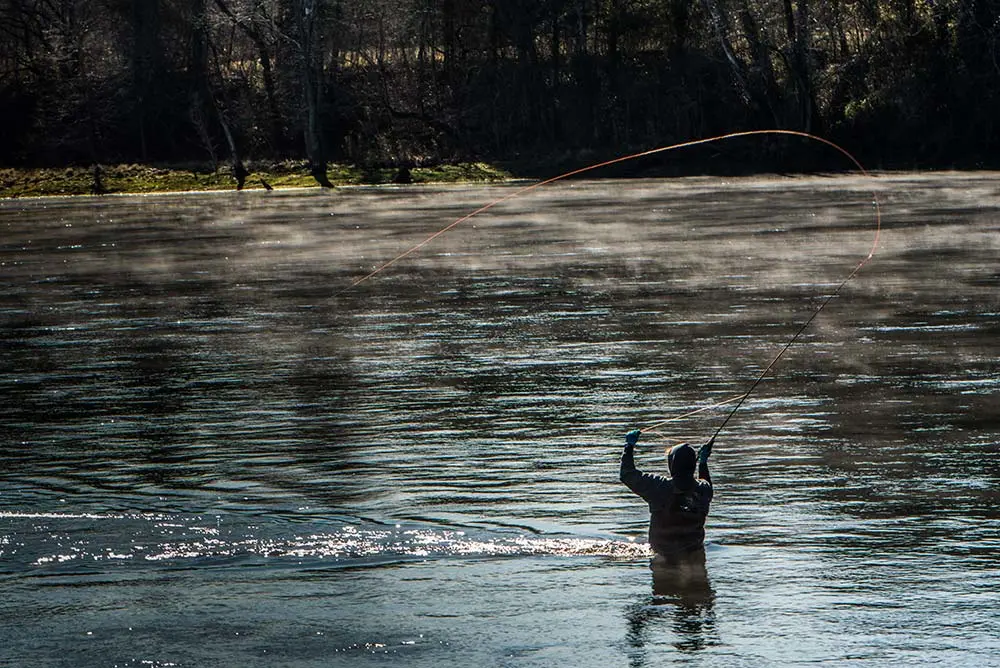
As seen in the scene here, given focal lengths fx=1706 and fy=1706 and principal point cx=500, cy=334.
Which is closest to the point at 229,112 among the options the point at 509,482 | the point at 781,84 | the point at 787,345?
the point at 781,84

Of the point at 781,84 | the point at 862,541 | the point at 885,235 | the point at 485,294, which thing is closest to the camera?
the point at 862,541

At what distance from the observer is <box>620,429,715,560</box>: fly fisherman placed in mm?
10500

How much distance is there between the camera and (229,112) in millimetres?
68750

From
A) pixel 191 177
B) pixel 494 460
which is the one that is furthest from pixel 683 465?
pixel 191 177

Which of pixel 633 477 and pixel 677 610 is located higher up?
pixel 633 477

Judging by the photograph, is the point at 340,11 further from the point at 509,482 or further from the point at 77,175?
the point at 509,482

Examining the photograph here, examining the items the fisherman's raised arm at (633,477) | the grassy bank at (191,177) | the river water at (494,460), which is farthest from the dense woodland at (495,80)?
the fisherman's raised arm at (633,477)

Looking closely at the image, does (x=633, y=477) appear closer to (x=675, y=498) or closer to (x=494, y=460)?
(x=675, y=498)

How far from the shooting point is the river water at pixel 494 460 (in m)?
9.52

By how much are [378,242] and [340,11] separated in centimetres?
3559

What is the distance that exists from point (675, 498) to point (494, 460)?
140 inches

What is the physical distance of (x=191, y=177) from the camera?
2554 inches

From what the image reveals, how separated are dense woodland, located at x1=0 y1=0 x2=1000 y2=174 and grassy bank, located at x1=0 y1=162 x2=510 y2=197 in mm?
999

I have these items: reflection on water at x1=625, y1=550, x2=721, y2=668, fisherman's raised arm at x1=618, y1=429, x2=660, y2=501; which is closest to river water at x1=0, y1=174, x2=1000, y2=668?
reflection on water at x1=625, y1=550, x2=721, y2=668
